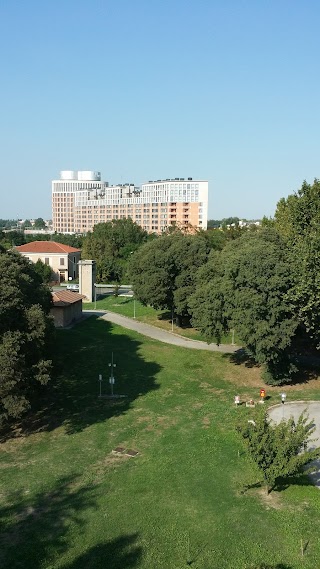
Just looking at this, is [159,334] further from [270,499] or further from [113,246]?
[113,246]

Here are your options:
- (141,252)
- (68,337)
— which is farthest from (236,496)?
(141,252)

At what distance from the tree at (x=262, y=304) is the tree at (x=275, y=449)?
36.4 ft

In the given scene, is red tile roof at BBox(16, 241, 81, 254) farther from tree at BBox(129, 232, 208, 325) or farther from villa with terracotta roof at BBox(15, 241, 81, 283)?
tree at BBox(129, 232, 208, 325)

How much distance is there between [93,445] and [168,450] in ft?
11.9

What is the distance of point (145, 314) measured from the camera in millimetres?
53594

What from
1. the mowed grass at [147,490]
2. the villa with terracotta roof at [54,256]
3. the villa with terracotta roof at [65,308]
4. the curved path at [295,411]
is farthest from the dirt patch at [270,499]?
the villa with terracotta roof at [54,256]

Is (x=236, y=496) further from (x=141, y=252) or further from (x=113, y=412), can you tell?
(x=141, y=252)

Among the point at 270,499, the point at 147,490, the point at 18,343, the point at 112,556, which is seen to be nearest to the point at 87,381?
the point at 18,343

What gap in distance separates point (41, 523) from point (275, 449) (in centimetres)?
826

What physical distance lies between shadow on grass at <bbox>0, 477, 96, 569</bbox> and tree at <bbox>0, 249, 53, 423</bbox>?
515cm

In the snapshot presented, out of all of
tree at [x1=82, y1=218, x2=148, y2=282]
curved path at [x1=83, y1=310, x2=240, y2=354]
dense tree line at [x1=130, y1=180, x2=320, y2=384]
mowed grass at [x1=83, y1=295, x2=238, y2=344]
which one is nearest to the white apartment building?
tree at [x1=82, y1=218, x2=148, y2=282]

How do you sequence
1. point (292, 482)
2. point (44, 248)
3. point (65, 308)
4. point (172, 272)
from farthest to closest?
point (44, 248), point (65, 308), point (172, 272), point (292, 482)

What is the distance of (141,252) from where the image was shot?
4856cm

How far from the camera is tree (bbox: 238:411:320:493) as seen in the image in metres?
16.3
